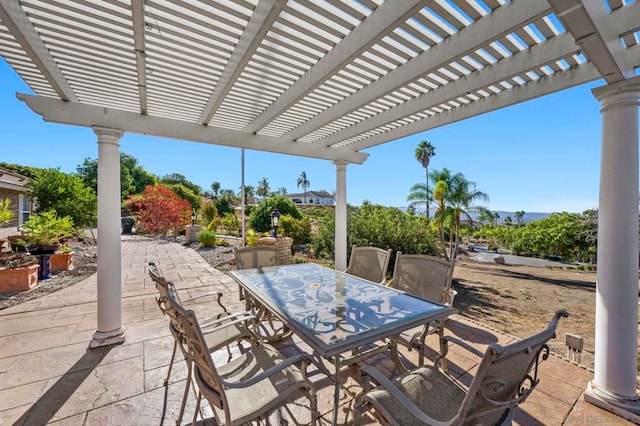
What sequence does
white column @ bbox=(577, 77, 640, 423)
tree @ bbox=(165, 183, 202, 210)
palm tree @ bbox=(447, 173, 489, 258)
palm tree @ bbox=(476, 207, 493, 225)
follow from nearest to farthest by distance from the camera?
white column @ bbox=(577, 77, 640, 423), palm tree @ bbox=(447, 173, 489, 258), palm tree @ bbox=(476, 207, 493, 225), tree @ bbox=(165, 183, 202, 210)

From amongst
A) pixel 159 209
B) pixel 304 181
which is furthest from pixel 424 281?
pixel 304 181

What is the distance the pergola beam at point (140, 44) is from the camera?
1506 mm

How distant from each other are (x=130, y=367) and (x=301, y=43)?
311 cm

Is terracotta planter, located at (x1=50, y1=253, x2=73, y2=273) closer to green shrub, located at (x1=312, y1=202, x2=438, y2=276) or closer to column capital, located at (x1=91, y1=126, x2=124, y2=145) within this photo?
column capital, located at (x1=91, y1=126, x2=124, y2=145)

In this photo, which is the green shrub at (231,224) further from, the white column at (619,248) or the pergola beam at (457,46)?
the white column at (619,248)

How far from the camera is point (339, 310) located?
1995 millimetres

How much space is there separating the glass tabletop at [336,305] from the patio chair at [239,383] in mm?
246

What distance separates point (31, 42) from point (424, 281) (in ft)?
11.4

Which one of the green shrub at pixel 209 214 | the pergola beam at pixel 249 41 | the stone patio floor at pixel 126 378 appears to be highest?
the pergola beam at pixel 249 41

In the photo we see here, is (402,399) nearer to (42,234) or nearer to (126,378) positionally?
(126,378)

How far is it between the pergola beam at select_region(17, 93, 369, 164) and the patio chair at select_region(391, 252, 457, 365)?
90.6 inches

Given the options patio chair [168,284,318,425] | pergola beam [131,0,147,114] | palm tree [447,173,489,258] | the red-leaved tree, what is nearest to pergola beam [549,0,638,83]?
pergola beam [131,0,147,114]

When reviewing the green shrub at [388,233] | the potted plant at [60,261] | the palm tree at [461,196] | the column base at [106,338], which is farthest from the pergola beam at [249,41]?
the palm tree at [461,196]

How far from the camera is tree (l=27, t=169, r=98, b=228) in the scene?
25.4ft
